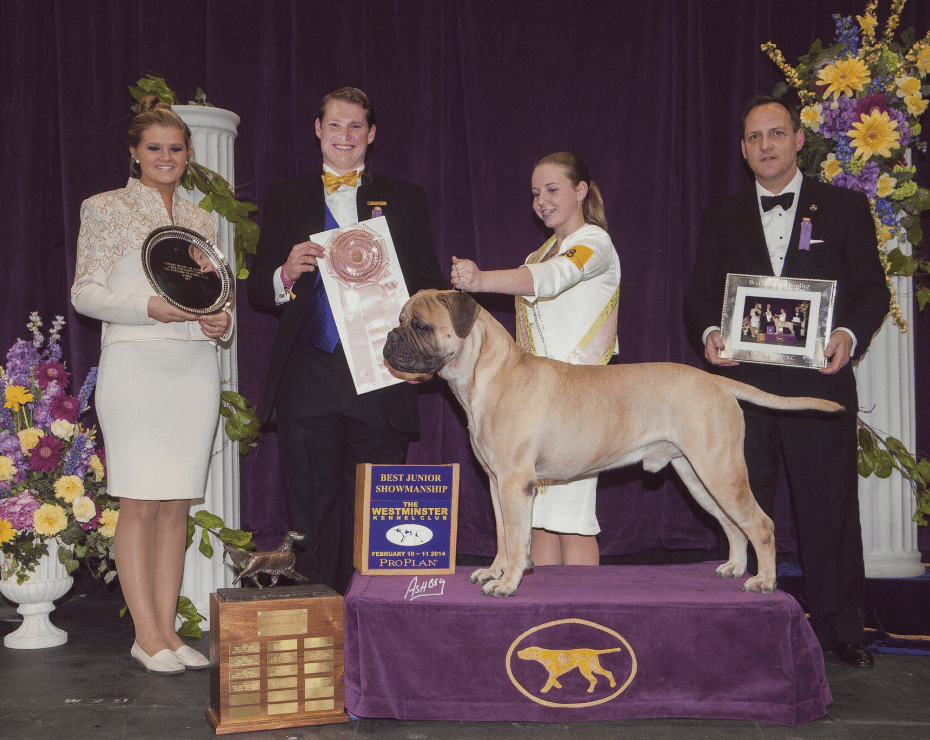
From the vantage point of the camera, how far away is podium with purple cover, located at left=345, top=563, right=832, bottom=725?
121 inches

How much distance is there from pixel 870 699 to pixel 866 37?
3.70 meters

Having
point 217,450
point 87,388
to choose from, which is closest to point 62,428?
point 87,388

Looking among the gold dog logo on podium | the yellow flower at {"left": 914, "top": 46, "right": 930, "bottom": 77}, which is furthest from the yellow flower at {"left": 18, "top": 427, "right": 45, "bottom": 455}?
the yellow flower at {"left": 914, "top": 46, "right": 930, "bottom": 77}

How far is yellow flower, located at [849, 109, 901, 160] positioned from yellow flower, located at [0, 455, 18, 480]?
16.2ft

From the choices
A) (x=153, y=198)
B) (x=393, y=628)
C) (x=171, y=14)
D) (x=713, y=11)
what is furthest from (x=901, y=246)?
(x=171, y=14)

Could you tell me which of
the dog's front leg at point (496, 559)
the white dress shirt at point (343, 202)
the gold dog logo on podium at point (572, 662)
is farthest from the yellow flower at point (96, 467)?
the gold dog logo on podium at point (572, 662)

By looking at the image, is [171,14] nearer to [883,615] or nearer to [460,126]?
[460,126]

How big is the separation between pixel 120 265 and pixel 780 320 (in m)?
3.11

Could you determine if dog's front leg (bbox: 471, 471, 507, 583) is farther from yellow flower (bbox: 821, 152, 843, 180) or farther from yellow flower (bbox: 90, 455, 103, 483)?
yellow flower (bbox: 821, 152, 843, 180)

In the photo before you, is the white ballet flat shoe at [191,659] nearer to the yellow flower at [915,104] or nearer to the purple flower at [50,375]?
the purple flower at [50,375]

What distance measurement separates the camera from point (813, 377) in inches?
158

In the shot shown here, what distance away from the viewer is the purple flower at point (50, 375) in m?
A: 4.64

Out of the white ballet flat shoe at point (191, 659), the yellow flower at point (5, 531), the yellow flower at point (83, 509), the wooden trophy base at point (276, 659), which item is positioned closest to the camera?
the wooden trophy base at point (276, 659)

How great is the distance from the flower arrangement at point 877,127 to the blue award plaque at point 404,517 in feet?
9.53
